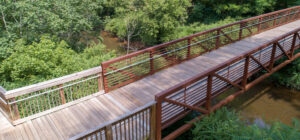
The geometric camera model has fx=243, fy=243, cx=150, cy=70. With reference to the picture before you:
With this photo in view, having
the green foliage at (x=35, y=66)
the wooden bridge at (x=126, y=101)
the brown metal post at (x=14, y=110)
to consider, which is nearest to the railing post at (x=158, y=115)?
the wooden bridge at (x=126, y=101)

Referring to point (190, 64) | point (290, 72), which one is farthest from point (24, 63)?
point (290, 72)

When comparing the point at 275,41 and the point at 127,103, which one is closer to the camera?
the point at 127,103

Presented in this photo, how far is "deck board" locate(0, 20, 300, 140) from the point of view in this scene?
18.1 ft

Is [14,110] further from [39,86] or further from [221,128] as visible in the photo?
[221,128]

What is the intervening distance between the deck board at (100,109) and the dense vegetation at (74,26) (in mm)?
3846

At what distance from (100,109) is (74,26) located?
11.0 m

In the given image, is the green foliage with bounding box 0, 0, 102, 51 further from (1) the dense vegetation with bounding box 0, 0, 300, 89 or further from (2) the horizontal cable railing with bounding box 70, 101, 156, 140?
(2) the horizontal cable railing with bounding box 70, 101, 156, 140

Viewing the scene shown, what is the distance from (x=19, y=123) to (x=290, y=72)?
12.7 metres

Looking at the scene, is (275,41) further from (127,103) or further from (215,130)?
(127,103)

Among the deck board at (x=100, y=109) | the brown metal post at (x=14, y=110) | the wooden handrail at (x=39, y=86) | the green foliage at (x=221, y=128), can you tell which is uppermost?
the wooden handrail at (x=39, y=86)

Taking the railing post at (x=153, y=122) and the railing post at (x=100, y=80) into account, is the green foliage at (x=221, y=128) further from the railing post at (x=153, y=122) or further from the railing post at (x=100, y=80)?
the railing post at (x=100, y=80)

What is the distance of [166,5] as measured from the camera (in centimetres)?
1816

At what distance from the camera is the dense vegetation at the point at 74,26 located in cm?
1026

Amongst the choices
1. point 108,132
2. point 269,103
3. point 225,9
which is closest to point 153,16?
point 225,9
